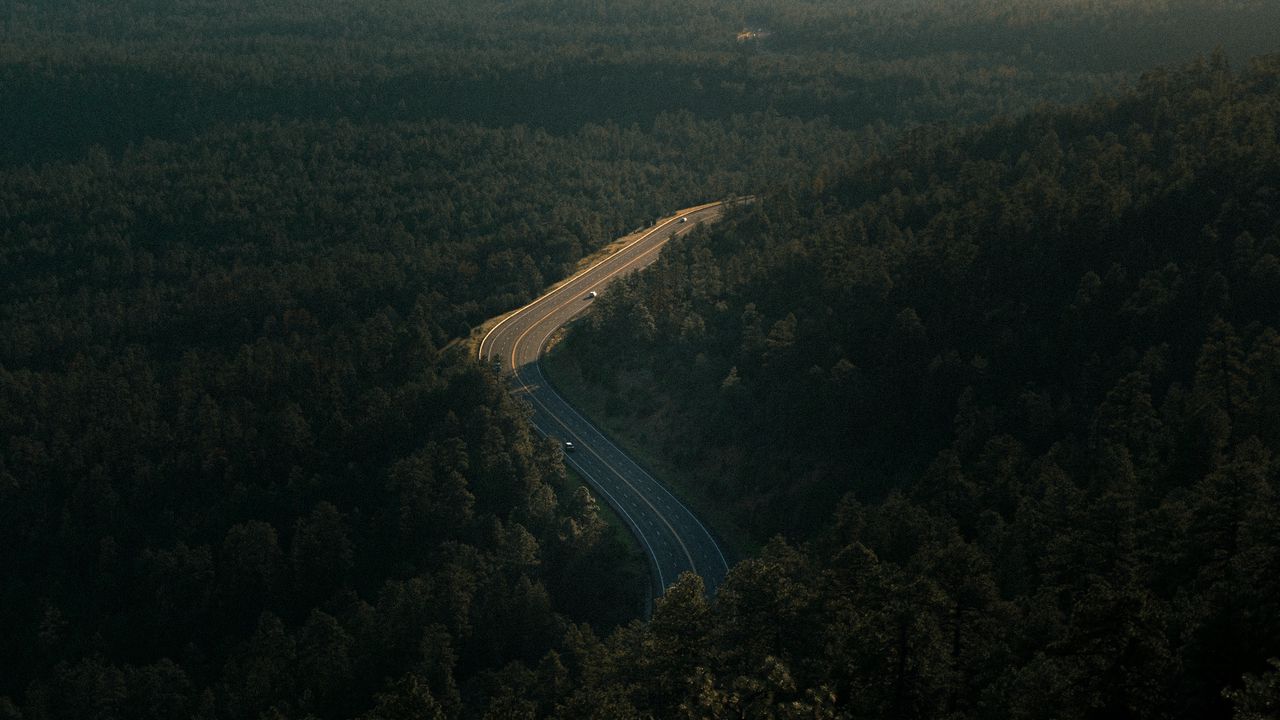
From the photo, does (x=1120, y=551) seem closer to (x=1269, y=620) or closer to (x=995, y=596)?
(x=995, y=596)

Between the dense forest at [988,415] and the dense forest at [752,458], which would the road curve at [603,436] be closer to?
the dense forest at [752,458]

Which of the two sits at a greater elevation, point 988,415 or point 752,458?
point 988,415

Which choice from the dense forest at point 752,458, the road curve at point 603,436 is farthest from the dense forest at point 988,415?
the road curve at point 603,436

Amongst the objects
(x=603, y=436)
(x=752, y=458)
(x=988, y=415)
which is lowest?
Result: (x=603, y=436)

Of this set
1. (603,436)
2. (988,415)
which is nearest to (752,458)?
(603,436)

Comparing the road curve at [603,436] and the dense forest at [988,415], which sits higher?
the dense forest at [988,415]

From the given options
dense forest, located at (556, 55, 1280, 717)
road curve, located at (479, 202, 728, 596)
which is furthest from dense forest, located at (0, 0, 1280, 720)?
road curve, located at (479, 202, 728, 596)

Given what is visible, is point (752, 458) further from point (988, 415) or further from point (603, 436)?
point (988, 415)
